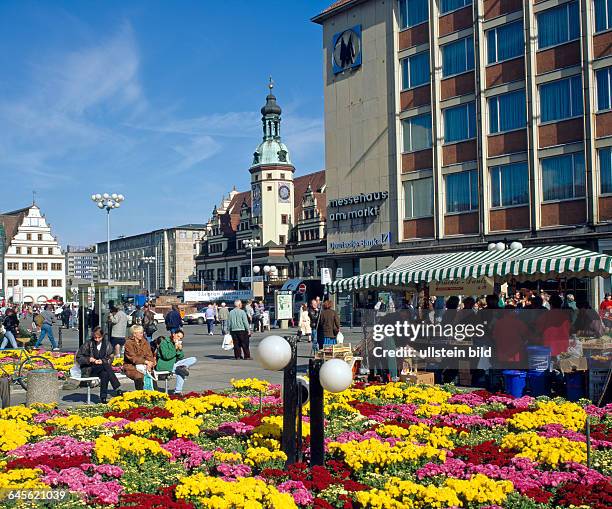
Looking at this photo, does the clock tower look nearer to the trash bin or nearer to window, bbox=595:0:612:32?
window, bbox=595:0:612:32

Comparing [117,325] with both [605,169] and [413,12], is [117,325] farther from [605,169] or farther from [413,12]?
[413,12]

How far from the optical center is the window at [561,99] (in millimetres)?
34500

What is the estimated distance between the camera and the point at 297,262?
93.2 metres

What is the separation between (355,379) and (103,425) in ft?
24.0

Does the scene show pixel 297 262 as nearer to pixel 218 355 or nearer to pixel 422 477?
pixel 218 355

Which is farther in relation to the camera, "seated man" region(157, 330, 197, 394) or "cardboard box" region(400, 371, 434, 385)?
"cardboard box" region(400, 371, 434, 385)

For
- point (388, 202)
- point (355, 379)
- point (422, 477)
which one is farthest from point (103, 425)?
point (388, 202)

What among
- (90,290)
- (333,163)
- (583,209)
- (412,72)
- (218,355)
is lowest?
(218,355)

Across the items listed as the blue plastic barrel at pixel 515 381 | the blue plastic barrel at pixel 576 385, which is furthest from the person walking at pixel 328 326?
the blue plastic barrel at pixel 576 385

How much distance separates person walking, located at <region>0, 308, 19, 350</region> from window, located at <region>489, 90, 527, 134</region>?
2459 centimetres

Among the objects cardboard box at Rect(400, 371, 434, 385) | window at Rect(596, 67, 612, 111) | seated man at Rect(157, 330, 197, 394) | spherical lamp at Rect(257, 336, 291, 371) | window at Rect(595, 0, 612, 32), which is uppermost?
window at Rect(595, 0, 612, 32)

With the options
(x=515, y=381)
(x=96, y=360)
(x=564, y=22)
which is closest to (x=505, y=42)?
(x=564, y=22)

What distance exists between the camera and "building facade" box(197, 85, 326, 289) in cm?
9169

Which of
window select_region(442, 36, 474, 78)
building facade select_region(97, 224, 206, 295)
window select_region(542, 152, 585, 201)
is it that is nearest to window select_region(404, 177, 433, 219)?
window select_region(442, 36, 474, 78)
